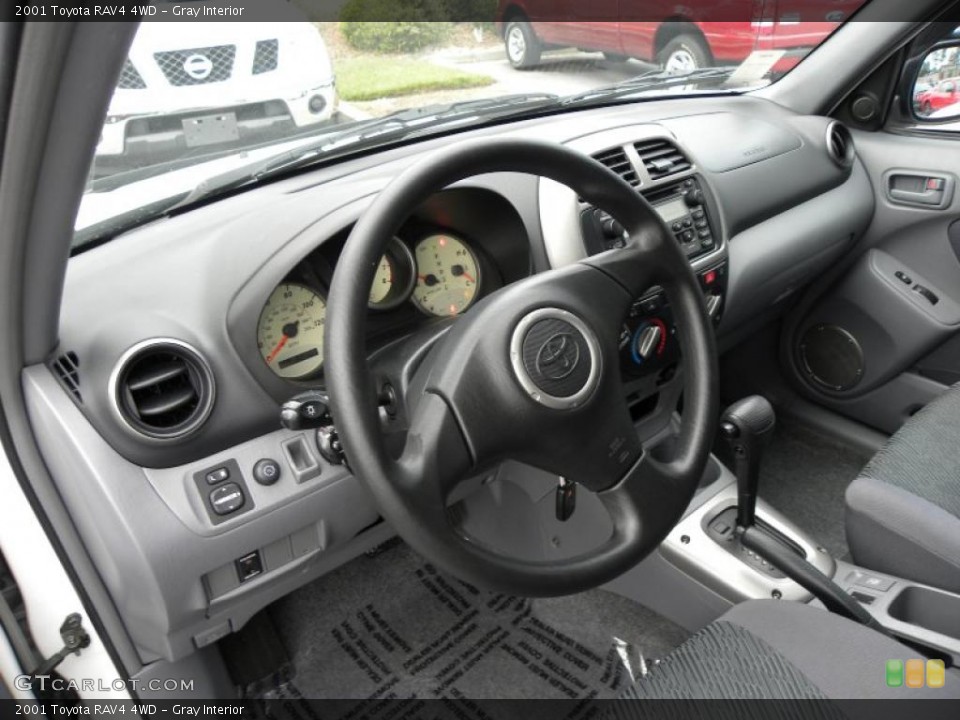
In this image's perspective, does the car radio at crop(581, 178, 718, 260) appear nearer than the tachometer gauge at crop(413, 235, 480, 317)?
No

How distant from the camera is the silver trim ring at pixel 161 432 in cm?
113

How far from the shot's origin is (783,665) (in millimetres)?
1105

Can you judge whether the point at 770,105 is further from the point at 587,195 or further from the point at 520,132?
the point at 587,195

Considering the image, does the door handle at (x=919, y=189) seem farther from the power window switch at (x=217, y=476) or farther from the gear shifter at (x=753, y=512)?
the power window switch at (x=217, y=476)

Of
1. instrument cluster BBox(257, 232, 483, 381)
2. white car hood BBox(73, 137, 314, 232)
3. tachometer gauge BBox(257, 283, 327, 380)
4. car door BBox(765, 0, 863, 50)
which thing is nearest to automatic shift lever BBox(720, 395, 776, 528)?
instrument cluster BBox(257, 232, 483, 381)

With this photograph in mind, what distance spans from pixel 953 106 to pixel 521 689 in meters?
2.06

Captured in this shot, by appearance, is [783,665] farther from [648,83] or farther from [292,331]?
[648,83]

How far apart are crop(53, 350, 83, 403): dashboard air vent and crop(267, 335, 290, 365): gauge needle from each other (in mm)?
294

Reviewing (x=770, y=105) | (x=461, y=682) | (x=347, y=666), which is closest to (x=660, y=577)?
(x=461, y=682)

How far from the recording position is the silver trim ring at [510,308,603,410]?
3.30 feet

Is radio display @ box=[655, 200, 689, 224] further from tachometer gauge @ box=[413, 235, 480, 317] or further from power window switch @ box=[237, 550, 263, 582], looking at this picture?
power window switch @ box=[237, 550, 263, 582]

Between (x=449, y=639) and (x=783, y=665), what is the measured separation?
1.03 metres

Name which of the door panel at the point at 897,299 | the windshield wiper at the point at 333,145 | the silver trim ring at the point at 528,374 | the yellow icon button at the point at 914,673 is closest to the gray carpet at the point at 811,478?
the door panel at the point at 897,299

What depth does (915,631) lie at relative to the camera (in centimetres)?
129
